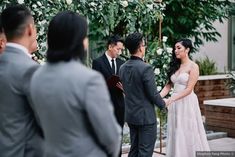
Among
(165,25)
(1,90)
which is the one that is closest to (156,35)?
(165,25)

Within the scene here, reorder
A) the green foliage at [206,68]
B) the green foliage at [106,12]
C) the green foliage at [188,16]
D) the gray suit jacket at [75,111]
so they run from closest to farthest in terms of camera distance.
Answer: the gray suit jacket at [75,111], the green foliage at [106,12], the green foliage at [188,16], the green foliage at [206,68]

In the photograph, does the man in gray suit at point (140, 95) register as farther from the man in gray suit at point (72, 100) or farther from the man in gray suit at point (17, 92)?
the man in gray suit at point (72, 100)

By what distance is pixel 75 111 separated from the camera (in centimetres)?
235

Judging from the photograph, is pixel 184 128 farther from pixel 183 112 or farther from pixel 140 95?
pixel 140 95

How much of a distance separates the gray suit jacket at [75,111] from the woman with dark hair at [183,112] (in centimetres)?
412

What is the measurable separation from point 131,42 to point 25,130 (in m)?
2.65

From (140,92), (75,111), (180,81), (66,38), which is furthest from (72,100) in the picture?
(180,81)

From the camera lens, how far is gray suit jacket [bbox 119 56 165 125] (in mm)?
5230

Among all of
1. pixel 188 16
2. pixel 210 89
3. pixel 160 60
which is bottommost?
pixel 210 89

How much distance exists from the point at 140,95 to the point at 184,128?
154 centimetres

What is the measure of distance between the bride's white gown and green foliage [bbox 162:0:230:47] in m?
3.99

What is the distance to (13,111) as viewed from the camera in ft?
9.32

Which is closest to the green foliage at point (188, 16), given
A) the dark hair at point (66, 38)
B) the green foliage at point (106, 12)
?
the green foliage at point (106, 12)

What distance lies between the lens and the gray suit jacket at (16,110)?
283cm
